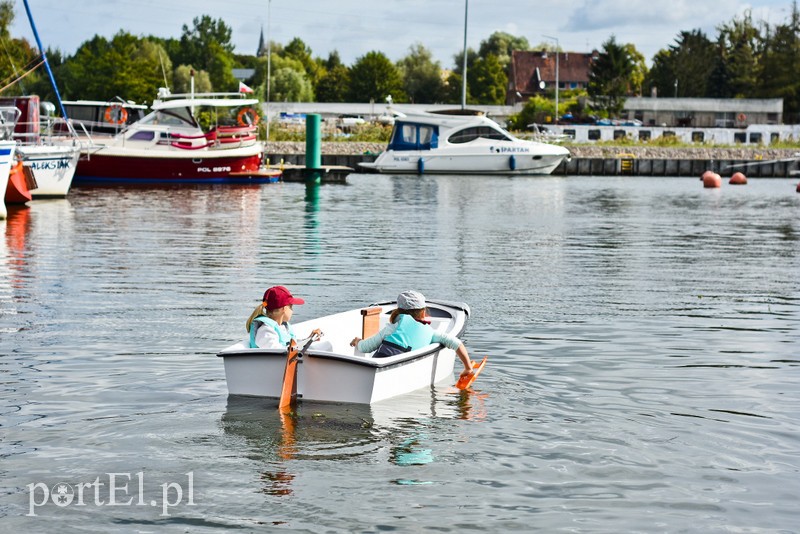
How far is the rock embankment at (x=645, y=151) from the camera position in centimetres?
7462

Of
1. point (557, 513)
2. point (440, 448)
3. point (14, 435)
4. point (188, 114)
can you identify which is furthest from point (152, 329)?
point (188, 114)

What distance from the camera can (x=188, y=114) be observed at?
49531mm

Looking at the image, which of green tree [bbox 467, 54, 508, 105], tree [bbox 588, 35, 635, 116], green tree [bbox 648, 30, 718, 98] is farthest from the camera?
green tree [bbox 467, 54, 508, 105]

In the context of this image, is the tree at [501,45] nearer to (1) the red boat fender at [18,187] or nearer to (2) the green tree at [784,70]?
(2) the green tree at [784,70]

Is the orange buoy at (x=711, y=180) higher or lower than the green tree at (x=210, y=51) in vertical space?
lower

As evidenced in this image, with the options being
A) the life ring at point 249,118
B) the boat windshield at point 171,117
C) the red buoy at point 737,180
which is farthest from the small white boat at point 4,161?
the red buoy at point 737,180

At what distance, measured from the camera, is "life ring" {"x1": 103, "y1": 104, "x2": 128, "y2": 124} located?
49.2 meters

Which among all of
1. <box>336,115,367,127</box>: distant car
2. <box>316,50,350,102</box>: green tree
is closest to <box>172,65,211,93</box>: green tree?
<box>316,50,350,102</box>: green tree

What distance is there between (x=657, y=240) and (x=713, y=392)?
17498 mm

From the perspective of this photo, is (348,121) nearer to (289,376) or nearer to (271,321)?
(271,321)

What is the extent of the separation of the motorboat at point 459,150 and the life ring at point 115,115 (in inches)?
673

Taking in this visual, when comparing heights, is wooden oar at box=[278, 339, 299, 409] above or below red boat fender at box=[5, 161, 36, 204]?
below

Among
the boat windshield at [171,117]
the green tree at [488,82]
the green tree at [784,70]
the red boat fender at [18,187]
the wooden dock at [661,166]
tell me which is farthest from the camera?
the green tree at [488,82]

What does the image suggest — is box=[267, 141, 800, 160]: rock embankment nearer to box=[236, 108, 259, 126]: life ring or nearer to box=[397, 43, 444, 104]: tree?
box=[236, 108, 259, 126]: life ring
